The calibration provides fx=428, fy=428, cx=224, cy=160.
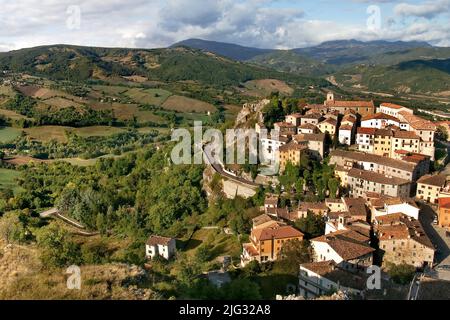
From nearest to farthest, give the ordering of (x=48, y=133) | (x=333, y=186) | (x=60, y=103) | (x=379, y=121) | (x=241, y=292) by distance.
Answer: (x=241, y=292), (x=333, y=186), (x=379, y=121), (x=48, y=133), (x=60, y=103)

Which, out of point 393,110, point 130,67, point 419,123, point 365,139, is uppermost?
point 130,67

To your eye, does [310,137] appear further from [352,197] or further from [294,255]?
[294,255]

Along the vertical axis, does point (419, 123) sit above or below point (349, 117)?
below

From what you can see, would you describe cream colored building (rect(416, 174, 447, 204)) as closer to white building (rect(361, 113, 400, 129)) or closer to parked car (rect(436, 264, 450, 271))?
parked car (rect(436, 264, 450, 271))

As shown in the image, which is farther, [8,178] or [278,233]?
[8,178]

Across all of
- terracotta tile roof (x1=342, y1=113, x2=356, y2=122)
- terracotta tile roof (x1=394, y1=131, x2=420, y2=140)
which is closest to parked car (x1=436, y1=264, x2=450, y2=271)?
terracotta tile roof (x1=394, y1=131, x2=420, y2=140)

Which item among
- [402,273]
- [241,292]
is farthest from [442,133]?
[241,292]
